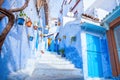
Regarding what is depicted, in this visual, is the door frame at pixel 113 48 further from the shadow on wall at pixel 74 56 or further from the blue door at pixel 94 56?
the shadow on wall at pixel 74 56

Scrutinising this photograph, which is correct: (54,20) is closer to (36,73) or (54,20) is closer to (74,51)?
(74,51)

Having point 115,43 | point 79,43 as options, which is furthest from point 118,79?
point 79,43

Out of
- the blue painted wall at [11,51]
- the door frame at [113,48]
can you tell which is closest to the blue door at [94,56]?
the door frame at [113,48]

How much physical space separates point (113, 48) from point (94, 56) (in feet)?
3.63

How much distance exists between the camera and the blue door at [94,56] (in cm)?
822

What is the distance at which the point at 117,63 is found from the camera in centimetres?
A: 784

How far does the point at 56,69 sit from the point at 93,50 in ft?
8.20

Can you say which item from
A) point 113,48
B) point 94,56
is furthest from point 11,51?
point 113,48

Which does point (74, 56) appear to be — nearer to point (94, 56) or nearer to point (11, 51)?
point (94, 56)

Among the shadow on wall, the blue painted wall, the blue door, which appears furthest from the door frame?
the blue painted wall

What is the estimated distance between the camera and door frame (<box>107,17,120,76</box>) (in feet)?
25.5

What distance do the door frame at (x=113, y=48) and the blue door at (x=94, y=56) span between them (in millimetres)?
725

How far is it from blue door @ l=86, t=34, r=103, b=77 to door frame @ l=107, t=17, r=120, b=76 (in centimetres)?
73

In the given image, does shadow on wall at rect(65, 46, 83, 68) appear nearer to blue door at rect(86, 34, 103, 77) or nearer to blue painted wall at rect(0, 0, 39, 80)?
blue door at rect(86, 34, 103, 77)
